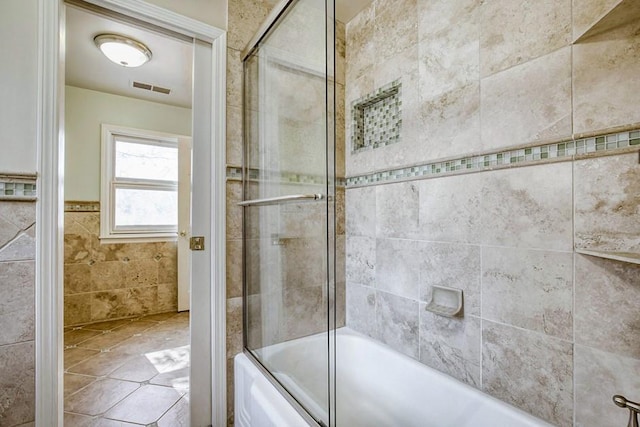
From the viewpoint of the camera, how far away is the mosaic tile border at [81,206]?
3096mm

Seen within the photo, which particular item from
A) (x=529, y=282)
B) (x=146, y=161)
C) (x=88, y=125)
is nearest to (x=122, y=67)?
(x=88, y=125)

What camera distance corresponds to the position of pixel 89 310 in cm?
315

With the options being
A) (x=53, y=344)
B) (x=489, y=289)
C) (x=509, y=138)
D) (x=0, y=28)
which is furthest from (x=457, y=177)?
(x=0, y=28)

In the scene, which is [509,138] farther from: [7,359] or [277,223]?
[7,359]

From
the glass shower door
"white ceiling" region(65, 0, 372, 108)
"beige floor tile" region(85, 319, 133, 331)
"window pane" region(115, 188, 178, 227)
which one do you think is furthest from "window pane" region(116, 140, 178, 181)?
the glass shower door

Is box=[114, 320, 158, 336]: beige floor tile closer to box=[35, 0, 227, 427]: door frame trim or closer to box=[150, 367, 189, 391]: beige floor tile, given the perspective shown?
box=[150, 367, 189, 391]: beige floor tile

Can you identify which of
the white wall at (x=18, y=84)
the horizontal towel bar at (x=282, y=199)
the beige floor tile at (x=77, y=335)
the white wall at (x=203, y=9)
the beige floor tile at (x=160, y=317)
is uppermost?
the white wall at (x=203, y=9)

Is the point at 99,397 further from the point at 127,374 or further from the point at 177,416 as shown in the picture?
the point at 177,416

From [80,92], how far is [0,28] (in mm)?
2481

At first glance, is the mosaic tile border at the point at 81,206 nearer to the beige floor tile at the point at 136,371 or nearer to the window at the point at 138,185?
the window at the point at 138,185

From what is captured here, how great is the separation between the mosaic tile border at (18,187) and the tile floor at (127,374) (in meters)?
1.35

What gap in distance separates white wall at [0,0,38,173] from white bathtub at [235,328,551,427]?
4.41 ft

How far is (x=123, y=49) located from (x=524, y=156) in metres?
2.89

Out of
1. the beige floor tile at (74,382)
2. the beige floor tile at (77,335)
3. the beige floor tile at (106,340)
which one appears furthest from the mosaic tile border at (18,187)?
the beige floor tile at (77,335)
